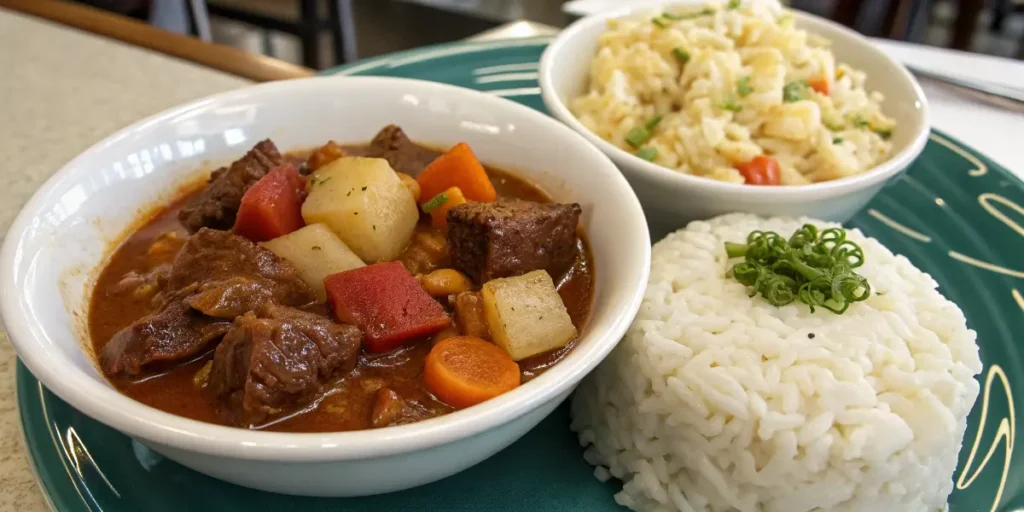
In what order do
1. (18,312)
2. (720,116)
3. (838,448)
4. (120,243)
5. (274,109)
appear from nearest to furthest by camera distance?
1. (18,312)
2. (838,448)
3. (120,243)
4. (274,109)
5. (720,116)

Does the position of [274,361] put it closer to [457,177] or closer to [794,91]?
[457,177]

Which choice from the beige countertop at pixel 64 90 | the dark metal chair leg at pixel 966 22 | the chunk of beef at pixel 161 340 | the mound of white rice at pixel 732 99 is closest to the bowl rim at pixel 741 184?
the mound of white rice at pixel 732 99

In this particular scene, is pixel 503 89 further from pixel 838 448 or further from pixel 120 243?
pixel 838 448

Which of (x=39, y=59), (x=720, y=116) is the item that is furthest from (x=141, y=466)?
(x=39, y=59)

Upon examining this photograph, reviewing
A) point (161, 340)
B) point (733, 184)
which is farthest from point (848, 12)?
point (161, 340)

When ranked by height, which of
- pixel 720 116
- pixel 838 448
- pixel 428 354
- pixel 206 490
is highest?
pixel 720 116
